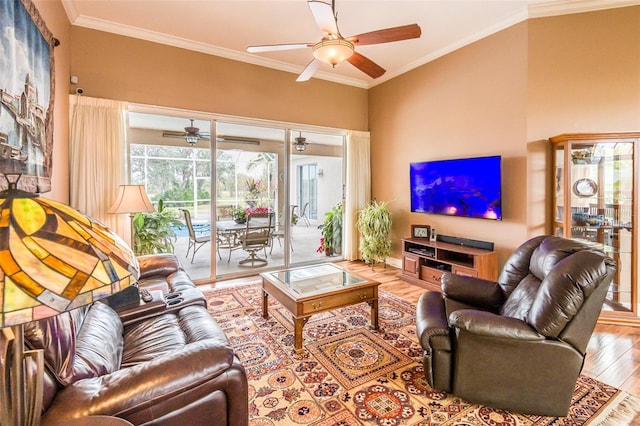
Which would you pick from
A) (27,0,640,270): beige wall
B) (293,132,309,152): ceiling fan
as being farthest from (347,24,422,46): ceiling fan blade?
(293,132,309,152): ceiling fan

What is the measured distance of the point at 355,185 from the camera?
5.58 m

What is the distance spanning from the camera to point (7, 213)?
62cm

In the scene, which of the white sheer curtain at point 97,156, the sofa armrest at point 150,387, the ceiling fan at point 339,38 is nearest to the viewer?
the sofa armrest at point 150,387

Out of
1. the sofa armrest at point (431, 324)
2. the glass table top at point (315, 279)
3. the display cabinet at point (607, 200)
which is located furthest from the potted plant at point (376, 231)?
the sofa armrest at point (431, 324)

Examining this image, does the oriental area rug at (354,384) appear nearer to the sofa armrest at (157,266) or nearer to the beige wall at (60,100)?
the sofa armrest at (157,266)

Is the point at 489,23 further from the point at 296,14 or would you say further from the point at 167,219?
the point at 167,219

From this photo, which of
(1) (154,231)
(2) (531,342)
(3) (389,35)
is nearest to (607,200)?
(2) (531,342)

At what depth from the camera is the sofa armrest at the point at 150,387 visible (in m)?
1.10

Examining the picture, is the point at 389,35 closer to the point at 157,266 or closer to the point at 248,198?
the point at 157,266

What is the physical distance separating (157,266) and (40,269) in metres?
2.73

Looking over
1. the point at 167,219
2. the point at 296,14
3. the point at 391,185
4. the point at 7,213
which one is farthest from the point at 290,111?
the point at 7,213

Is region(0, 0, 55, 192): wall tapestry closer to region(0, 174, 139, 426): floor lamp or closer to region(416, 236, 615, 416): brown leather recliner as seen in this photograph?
region(0, 174, 139, 426): floor lamp

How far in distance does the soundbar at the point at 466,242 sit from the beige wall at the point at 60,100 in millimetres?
4572

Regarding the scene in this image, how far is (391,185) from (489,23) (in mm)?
2593
